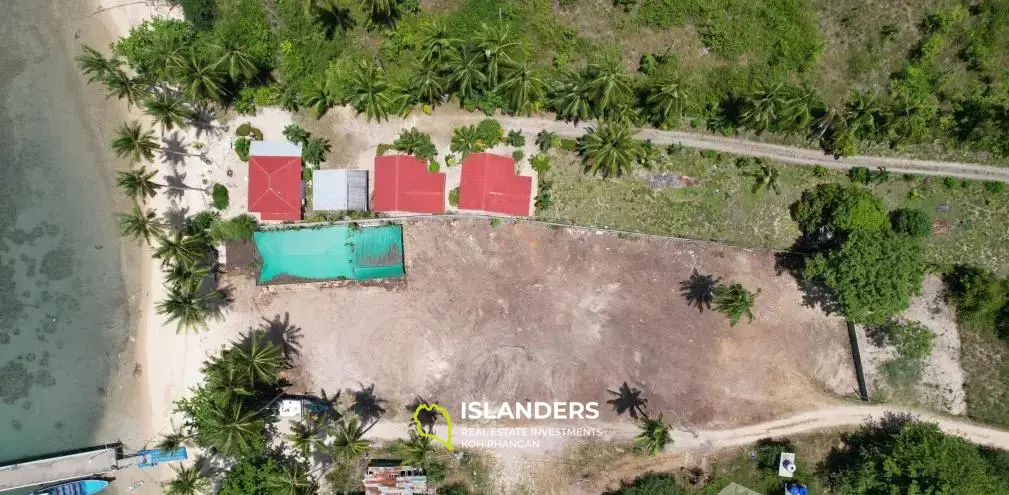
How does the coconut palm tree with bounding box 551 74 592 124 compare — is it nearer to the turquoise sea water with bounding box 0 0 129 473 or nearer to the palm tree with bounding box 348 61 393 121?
the palm tree with bounding box 348 61 393 121

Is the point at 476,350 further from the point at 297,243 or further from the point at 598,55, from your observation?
the point at 598,55

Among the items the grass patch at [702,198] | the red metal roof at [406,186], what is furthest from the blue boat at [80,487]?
the grass patch at [702,198]

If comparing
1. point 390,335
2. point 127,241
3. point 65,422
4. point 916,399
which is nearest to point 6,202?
point 127,241

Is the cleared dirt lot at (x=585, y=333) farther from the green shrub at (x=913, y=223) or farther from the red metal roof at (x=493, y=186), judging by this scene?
the green shrub at (x=913, y=223)

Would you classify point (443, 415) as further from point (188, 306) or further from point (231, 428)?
point (188, 306)

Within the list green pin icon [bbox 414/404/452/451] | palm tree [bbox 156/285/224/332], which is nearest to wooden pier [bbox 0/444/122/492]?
palm tree [bbox 156/285/224/332]

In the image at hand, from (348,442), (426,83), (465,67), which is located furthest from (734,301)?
(348,442)
